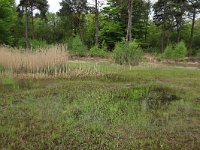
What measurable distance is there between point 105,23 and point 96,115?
3929 centimetres

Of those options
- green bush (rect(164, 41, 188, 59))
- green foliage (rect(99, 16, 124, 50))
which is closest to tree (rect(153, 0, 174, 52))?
green foliage (rect(99, 16, 124, 50))

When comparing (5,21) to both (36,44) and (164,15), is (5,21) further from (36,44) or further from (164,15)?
(164,15)

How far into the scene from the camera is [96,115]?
7484 millimetres

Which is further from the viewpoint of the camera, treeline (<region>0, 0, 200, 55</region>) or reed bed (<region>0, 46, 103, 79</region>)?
treeline (<region>0, 0, 200, 55</region>)

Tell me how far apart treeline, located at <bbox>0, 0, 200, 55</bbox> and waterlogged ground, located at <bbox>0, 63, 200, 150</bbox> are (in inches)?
1042

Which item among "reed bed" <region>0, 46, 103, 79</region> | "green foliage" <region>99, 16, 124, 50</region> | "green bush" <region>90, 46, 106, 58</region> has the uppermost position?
"green foliage" <region>99, 16, 124, 50</region>

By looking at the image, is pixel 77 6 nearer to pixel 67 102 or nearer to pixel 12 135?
pixel 67 102

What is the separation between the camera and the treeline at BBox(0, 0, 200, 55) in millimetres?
39156

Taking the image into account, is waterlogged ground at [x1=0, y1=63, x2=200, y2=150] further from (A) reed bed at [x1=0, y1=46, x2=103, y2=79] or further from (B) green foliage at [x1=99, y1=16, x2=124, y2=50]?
(B) green foliage at [x1=99, y1=16, x2=124, y2=50]

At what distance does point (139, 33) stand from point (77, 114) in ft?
136

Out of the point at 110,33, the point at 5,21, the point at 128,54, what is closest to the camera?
the point at 128,54

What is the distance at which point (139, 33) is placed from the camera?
4791cm

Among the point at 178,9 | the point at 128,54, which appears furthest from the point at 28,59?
the point at 178,9

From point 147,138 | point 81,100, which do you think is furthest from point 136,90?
point 147,138
